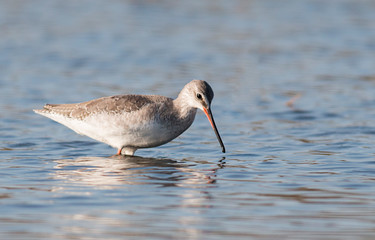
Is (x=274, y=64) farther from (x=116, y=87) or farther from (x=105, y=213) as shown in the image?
(x=105, y=213)

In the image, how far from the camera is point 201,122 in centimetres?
1403

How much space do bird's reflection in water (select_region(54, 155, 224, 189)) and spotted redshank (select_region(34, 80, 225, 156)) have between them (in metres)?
0.34

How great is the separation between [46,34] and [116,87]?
21.8 ft

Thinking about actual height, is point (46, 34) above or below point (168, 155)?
above

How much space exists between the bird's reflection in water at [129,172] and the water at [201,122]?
0.03 m

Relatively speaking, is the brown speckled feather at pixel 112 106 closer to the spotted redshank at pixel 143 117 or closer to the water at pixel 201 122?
the spotted redshank at pixel 143 117

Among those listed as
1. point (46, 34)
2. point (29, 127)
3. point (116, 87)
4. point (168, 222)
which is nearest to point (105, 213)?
point (168, 222)

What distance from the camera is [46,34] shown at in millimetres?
22703

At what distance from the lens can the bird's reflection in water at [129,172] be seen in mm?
9492

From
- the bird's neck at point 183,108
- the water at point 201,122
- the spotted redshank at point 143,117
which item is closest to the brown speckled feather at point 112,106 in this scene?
the spotted redshank at point 143,117

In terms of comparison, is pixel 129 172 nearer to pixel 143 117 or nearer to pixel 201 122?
pixel 143 117

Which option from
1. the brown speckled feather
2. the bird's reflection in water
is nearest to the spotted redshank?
the brown speckled feather

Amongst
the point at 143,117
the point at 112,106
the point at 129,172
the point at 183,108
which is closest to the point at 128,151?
the point at 112,106

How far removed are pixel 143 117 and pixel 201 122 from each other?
134 inches
